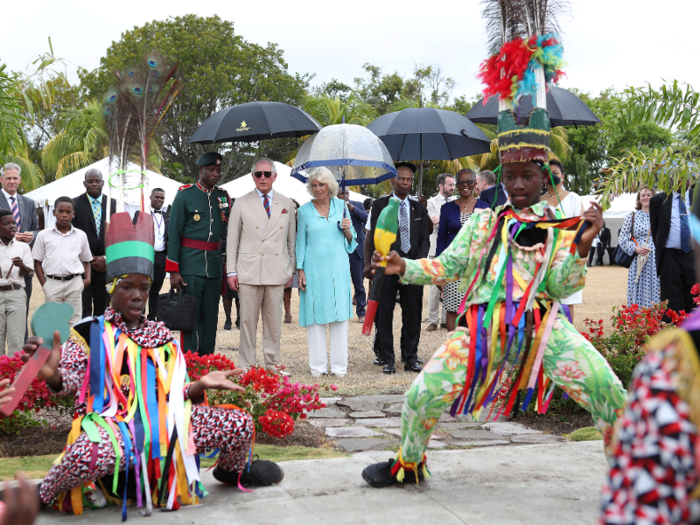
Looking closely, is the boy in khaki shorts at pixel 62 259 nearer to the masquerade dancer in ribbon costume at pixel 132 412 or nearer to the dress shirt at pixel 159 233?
the dress shirt at pixel 159 233

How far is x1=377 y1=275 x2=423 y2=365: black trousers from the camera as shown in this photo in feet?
25.3

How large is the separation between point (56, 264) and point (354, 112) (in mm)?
23188

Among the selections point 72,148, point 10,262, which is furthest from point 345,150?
point 72,148

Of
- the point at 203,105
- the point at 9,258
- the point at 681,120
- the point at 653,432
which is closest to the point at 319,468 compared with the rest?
the point at 653,432

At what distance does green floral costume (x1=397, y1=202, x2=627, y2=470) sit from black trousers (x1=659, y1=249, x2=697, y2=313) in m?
5.73

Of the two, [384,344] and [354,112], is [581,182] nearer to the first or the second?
[354,112]

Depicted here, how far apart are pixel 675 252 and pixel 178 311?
19.6ft

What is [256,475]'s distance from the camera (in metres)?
3.63

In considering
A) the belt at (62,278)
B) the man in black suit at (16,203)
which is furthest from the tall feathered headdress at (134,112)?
the man in black suit at (16,203)

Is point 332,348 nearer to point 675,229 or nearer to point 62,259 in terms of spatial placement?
point 62,259

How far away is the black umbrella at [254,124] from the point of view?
7965 mm

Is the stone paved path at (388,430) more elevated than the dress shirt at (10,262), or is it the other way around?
the dress shirt at (10,262)

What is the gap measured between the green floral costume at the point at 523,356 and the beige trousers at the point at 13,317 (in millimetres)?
4914

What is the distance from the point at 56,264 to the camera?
734cm
